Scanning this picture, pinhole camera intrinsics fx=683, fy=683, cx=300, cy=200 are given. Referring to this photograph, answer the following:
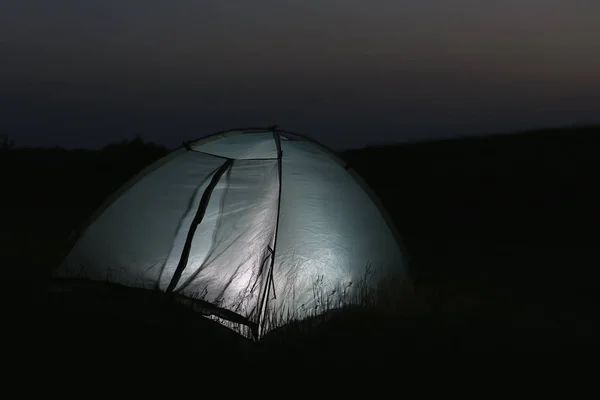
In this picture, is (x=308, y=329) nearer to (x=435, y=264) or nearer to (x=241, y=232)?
(x=241, y=232)

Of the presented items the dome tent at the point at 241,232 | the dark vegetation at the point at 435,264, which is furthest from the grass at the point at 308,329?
the dome tent at the point at 241,232

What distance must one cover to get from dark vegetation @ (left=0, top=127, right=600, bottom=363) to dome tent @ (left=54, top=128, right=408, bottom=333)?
0.45m

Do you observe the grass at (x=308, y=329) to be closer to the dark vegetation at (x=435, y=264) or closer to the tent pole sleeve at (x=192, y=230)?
the dark vegetation at (x=435, y=264)

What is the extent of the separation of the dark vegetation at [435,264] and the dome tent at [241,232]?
0.45 m

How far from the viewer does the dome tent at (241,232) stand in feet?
24.7

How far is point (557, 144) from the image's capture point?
28.6m

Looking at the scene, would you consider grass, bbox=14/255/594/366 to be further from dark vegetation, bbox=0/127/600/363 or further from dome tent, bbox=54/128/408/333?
dome tent, bbox=54/128/408/333

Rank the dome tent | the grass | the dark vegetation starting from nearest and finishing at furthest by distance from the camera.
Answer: the grass, the dark vegetation, the dome tent

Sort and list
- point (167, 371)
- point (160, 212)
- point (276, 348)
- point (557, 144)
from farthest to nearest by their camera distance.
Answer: point (557, 144)
point (160, 212)
point (276, 348)
point (167, 371)

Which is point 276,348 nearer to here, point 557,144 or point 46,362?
point 46,362

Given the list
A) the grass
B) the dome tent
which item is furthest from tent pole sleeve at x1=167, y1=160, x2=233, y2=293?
the grass

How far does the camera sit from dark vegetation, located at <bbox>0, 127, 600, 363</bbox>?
21.3 ft

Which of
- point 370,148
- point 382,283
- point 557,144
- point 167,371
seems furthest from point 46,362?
point 370,148

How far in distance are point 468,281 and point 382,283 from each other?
249 cm
